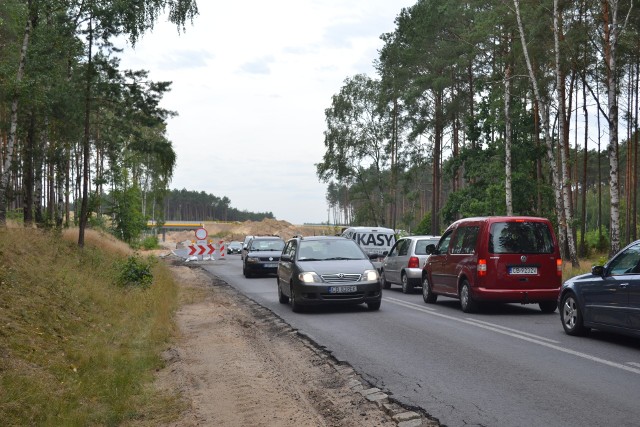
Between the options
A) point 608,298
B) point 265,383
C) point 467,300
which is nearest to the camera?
point 265,383

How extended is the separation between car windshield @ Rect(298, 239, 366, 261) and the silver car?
4715 mm

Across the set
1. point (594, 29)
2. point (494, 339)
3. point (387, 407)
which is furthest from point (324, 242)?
point (594, 29)

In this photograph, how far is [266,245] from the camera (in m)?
30.5

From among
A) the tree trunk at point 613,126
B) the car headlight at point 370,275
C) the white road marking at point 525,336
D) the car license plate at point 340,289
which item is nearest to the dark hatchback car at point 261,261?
the tree trunk at point 613,126

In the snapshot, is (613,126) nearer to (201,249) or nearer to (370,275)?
(370,275)

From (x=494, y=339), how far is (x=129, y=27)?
17.0m

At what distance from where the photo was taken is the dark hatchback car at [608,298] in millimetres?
Result: 9391

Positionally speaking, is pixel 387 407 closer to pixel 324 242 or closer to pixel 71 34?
pixel 324 242

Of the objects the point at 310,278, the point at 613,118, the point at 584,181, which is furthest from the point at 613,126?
the point at 584,181

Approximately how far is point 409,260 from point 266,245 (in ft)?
36.8

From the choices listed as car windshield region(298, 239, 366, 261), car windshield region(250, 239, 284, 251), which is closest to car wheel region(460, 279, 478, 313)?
car windshield region(298, 239, 366, 261)

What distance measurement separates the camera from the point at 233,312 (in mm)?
15719

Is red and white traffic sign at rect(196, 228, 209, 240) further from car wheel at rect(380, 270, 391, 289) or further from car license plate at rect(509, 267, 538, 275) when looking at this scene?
car license plate at rect(509, 267, 538, 275)

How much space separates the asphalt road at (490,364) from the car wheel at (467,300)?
0.31 m
